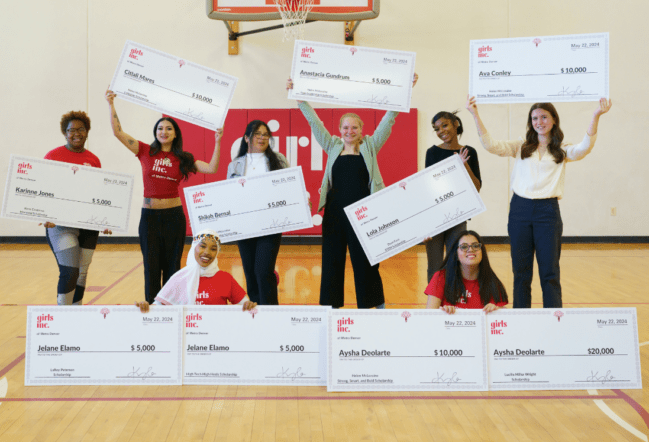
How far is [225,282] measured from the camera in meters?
3.47

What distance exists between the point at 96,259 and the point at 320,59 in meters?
5.30

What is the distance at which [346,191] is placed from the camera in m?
3.91

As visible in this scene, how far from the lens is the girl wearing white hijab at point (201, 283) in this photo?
11.0 ft

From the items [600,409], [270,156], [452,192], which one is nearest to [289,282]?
[270,156]

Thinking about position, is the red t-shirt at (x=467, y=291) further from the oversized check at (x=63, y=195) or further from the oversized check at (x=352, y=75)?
the oversized check at (x=63, y=195)

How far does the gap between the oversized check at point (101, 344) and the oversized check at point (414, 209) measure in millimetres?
1290

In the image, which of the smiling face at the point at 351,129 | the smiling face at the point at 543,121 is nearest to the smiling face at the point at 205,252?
the smiling face at the point at 351,129

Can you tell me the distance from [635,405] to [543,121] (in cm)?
169

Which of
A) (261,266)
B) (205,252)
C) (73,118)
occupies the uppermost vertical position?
(73,118)

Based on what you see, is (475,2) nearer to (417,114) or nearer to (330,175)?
(417,114)

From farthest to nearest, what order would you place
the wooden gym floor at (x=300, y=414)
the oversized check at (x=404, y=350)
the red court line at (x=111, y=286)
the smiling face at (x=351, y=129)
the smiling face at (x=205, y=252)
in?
the red court line at (x=111, y=286), the smiling face at (x=351, y=129), the smiling face at (x=205, y=252), the oversized check at (x=404, y=350), the wooden gym floor at (x=300, y=414)

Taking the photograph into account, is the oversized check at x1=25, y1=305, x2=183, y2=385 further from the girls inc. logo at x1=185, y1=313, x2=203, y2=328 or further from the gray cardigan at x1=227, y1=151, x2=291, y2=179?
the gray cardigan at x1=227, y1=151, x2=291, y2=179

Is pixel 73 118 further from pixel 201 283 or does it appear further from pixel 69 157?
pixel 201 283
